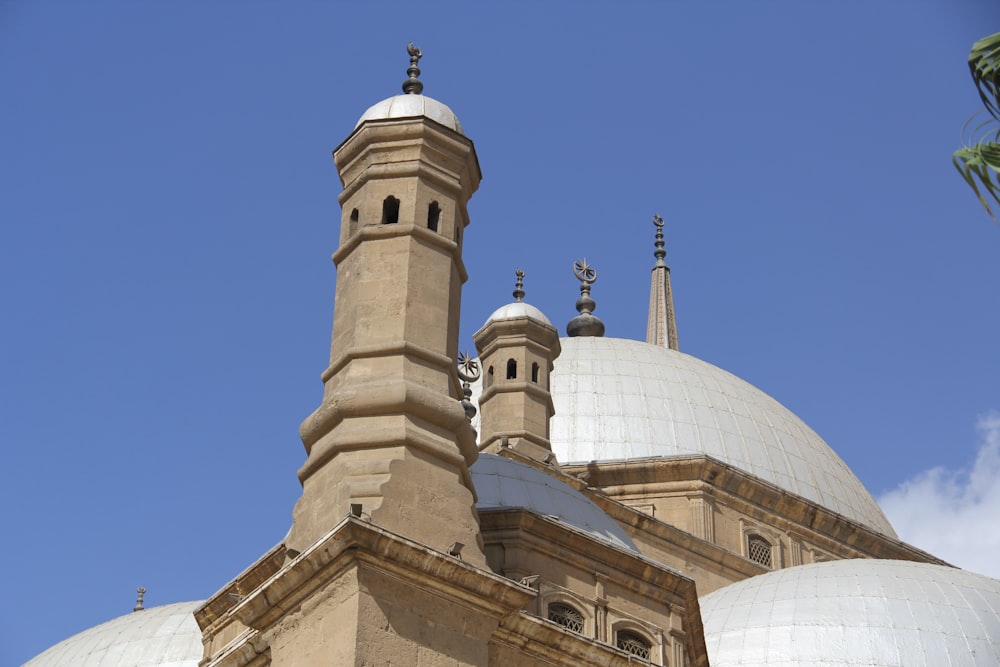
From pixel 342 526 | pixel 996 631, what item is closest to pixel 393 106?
pixel 342 526

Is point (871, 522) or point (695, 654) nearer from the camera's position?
point (695, 654)

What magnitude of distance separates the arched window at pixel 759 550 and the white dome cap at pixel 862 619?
4667 millimetres

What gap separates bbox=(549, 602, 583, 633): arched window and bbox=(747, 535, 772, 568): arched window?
345 inches

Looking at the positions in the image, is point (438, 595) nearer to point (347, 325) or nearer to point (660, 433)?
point (347, 325)

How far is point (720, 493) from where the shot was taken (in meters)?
26.6

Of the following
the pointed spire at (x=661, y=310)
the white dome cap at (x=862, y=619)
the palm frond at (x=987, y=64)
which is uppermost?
the pointed spire at (x=661, y=310)

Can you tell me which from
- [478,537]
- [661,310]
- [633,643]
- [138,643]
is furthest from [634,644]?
[661,310]

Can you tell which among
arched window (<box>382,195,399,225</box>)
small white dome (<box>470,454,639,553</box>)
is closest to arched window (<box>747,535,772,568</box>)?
small white dome (<box>470,454,639,553</box>)

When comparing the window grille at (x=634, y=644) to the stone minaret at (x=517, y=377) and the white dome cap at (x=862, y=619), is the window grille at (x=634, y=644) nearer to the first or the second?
the white dome cap at (x=862, y=619)

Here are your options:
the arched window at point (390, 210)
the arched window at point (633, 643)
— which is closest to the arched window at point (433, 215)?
the arched window at point (390, 210)

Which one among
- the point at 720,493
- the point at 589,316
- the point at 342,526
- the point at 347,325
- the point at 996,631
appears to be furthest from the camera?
the point at 589,316

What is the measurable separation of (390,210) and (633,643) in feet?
16.7

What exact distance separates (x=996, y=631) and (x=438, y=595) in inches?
316

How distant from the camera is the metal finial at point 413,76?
58.9 feet
